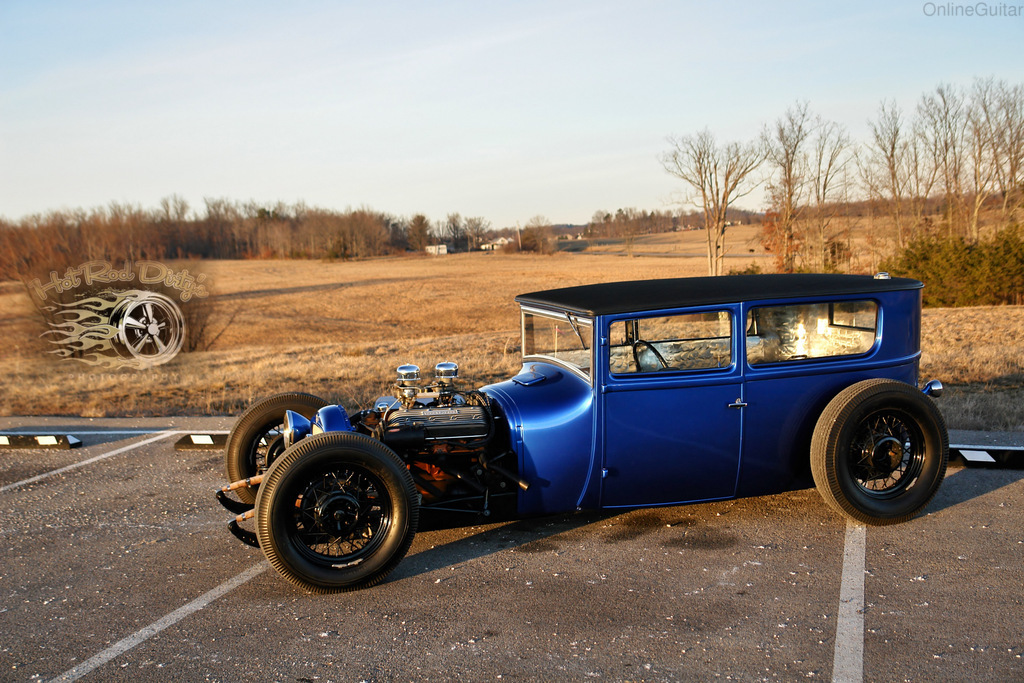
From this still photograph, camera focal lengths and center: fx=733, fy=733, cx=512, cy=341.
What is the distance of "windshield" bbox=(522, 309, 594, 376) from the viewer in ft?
15.3

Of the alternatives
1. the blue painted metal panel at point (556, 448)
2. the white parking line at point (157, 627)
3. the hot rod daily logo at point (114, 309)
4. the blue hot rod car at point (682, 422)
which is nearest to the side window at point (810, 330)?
the blue hot rod car at point (682, 422)

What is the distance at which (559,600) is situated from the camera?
12.6 feet

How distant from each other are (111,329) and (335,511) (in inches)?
539

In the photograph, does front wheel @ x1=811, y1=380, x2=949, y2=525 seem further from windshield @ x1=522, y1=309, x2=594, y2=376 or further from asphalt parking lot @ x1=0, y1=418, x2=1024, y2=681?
windshield @ x1=522, y1=309, x2=594, y2=376

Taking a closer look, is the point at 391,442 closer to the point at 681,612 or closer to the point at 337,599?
the point at 337,599

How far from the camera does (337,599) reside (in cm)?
394

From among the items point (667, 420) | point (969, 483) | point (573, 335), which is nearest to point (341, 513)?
point (573, 335)

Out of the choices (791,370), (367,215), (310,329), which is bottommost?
(310,329)

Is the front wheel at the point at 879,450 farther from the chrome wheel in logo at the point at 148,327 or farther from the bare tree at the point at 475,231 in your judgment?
the bare tree at the point at 475,231

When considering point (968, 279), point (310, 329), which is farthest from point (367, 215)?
point (968, 279)

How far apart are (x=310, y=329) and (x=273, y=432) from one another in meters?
24.5

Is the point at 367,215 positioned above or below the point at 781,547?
above

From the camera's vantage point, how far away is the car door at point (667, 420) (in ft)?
14.8

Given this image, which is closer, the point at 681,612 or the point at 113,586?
the point at 681,612
